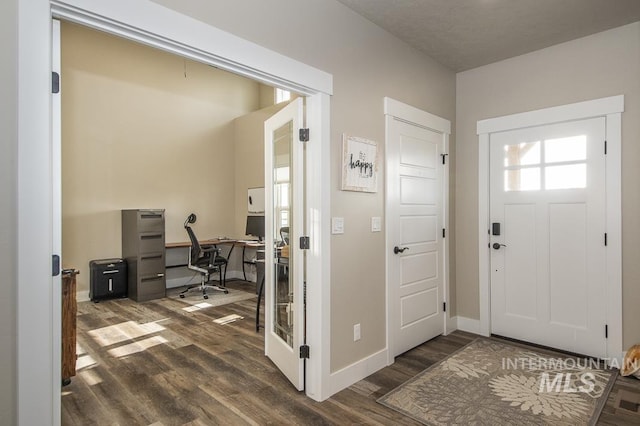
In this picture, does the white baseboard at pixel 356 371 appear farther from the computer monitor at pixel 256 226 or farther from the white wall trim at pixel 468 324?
the computer monitor at pixel 256 226

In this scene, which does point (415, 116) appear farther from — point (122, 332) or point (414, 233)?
point (122, 332)

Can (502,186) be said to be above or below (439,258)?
above

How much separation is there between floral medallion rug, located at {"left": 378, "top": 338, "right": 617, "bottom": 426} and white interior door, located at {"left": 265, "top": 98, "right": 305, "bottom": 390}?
0.79m

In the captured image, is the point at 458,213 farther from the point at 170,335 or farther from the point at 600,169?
the point at 170,335

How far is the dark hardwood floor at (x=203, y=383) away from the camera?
7.59 feet

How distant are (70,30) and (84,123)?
136 cm

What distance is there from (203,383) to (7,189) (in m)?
2.00

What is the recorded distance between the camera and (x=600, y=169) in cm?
316

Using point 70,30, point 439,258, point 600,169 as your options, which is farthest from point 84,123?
point 600,169

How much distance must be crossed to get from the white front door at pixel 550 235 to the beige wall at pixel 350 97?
55.6 inches

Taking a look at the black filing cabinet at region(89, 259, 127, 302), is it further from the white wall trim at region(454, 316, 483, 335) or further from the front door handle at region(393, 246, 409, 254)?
the white wall trim at region(454, 316, 483, 335)

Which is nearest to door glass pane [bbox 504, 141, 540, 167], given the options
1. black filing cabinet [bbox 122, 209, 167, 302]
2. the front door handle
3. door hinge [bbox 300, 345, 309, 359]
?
the front door handle

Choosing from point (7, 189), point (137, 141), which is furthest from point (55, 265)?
point (137, 141)

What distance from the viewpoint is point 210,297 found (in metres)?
5.59
